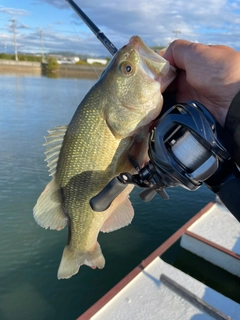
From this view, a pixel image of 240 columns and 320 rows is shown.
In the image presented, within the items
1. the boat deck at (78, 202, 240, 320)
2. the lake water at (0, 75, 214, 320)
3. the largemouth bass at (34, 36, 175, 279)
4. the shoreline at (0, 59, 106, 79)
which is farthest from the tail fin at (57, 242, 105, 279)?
the shoreline at (0, 59, 106, 79)

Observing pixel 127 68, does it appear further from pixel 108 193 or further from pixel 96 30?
pixel 96 30

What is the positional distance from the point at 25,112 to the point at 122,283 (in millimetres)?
17707

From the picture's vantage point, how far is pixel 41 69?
60344 mm

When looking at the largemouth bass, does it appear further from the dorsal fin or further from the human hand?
the human hand

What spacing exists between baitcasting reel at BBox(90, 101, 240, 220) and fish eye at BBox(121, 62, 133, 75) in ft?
1.65

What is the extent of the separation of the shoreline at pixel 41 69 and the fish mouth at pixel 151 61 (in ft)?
177

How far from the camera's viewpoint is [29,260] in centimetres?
652

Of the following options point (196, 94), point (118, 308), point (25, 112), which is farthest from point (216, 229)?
point (25, 112)

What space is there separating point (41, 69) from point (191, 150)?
6374cm

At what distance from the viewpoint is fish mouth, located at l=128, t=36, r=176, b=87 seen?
205 cm

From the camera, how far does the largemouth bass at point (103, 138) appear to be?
213cm

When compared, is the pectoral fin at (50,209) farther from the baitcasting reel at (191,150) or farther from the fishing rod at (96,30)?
the fishing rod at (96,30)

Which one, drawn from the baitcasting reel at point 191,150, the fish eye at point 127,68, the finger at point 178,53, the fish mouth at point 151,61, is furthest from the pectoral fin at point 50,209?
the finger at point 178,53

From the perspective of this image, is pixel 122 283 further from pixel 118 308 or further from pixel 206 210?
pixel 206 210
